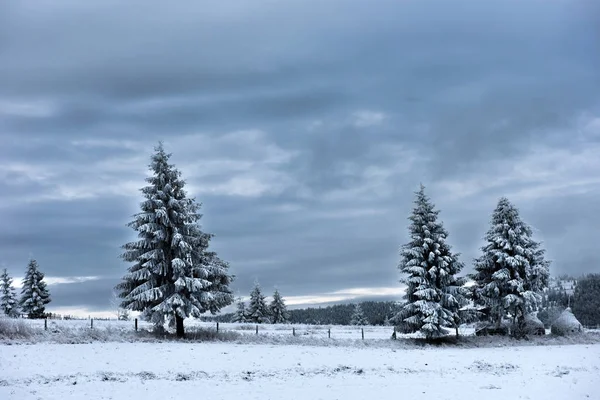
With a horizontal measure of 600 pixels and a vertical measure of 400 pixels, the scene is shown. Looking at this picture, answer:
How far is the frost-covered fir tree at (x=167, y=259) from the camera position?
37281mm

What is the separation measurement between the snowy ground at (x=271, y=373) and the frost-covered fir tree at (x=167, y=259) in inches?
154

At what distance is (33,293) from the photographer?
70688 millimetres

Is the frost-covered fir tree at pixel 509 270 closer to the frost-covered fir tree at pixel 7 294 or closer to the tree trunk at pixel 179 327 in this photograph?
the tree trunk at pixel 179 327

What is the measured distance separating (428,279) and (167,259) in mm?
21540

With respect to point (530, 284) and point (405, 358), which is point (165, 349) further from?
point (530, 284)

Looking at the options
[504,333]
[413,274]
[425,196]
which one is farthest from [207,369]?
[504,333]

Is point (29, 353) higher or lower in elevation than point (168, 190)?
lower

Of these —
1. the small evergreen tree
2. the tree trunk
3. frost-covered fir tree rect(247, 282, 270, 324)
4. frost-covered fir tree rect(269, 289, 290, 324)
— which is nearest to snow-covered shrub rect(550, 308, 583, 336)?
the tree trunk

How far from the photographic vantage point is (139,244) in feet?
125

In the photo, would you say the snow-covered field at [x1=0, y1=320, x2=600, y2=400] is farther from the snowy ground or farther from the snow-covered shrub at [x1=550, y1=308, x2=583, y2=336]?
the snow-covered shrub at [x1=550, y1=308, x2=583, y2=336]

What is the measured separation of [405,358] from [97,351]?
17.7m

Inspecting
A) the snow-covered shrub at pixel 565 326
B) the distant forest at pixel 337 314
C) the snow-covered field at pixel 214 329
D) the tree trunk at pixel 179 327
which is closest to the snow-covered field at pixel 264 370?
the snow-covered field at pixel 214 329

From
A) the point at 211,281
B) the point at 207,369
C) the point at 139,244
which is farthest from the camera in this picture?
the point at 211,281

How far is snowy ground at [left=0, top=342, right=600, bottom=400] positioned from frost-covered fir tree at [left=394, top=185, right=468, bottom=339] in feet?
28.8
